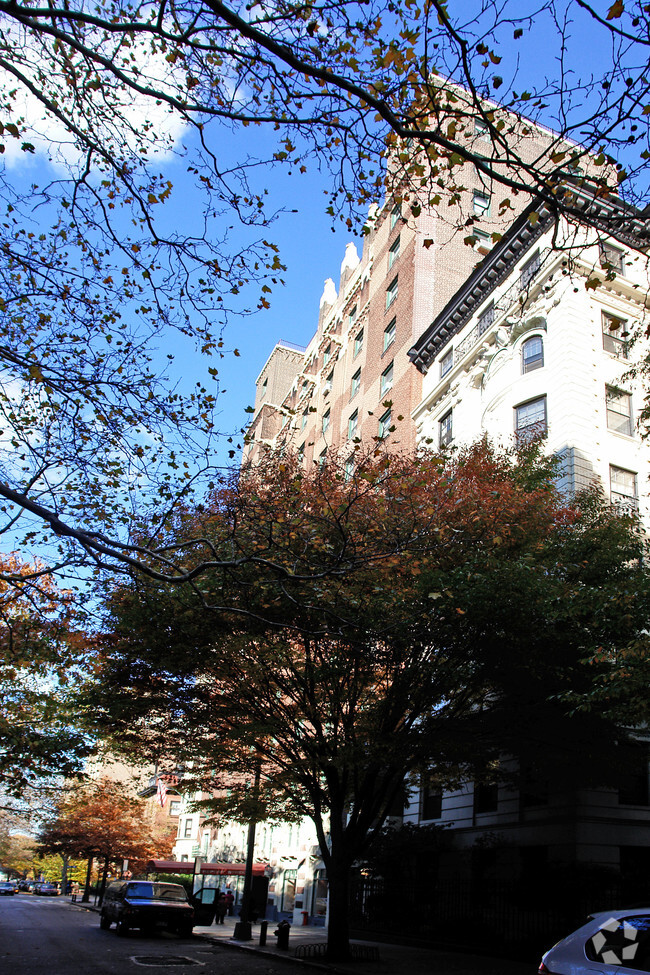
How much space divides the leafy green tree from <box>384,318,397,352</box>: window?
22.9 m

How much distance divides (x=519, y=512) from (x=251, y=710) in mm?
7533

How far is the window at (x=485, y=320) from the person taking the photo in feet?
96.3

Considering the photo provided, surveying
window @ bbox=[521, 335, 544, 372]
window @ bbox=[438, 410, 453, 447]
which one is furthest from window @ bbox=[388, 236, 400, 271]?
window @ bbox=[521, 335, 544, 372]

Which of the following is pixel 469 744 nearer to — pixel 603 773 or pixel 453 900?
pixel 603 773

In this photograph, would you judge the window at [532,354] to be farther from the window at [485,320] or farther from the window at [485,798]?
the window at [485,798]

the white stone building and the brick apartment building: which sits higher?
the brick apartment building

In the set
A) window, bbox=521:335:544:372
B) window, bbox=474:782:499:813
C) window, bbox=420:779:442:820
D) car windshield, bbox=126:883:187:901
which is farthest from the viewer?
window, bbox=521:335:544:372

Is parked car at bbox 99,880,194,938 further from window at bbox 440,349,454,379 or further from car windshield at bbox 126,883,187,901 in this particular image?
window at bbox 440,349,454,379

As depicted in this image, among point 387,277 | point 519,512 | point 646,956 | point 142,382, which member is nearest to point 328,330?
point 387,277

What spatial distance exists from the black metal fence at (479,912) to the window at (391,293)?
29.0m

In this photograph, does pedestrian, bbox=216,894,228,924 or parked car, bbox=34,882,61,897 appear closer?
pedestrian, bbox=216,894,228,924

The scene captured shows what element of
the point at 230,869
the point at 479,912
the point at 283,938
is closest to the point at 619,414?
the point at 479,912

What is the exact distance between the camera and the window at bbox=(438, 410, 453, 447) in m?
31.0

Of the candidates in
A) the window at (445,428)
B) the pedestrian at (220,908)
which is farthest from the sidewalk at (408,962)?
the window at (445,428)
